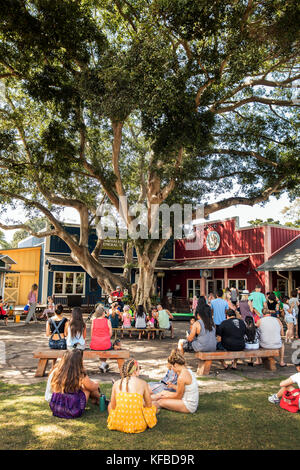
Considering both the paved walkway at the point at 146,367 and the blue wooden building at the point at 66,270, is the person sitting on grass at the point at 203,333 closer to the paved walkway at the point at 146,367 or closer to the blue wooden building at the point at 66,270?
the paved walkway at the point at 146,367

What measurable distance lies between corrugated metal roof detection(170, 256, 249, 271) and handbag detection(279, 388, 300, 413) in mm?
14780

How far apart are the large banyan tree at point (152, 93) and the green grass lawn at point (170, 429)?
723cm

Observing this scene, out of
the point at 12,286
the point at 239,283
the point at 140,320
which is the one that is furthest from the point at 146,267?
the point at 12,286

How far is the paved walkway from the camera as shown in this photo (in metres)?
5.98

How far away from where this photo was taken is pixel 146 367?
6.94m

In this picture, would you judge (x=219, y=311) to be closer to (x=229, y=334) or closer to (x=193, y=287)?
(x=229, y=334)

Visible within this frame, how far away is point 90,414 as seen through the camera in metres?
4.28

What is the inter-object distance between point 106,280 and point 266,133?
29.5ft

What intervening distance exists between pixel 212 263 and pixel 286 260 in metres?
4.87

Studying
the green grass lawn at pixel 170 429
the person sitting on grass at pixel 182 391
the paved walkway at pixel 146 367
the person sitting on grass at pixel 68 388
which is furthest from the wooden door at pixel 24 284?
the person sitting on grass at pixel 182 391

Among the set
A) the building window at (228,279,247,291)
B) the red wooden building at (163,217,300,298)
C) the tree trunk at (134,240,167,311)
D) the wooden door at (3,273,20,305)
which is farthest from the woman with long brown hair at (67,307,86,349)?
the wooden door at (3,273,20,305)

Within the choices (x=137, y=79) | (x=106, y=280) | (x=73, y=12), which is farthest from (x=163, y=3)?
(x=106, y=280)

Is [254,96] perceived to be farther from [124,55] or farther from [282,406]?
[282,406]

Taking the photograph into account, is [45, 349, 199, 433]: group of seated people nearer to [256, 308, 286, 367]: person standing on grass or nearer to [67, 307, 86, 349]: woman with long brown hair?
[67, 307, 86, 349]: woman with long brown hair
